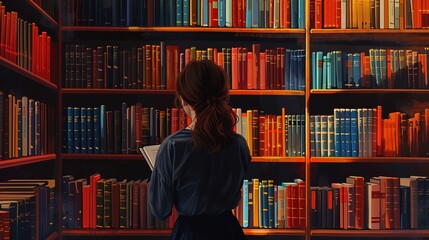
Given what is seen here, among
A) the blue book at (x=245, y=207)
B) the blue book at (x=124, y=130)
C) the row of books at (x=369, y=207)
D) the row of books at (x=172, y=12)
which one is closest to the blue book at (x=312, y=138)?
the row of books at (x=369, y=207)

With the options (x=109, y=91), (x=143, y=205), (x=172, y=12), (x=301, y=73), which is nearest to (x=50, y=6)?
(x=109, y=91)

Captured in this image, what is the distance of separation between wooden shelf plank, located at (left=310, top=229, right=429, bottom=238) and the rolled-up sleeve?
1.85 metres

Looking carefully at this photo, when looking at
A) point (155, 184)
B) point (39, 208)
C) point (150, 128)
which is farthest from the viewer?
point (150, 128)

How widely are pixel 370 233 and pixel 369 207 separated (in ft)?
0.53

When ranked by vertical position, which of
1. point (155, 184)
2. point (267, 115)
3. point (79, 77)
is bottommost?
point (155, 184)

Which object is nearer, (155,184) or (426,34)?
(155,184)

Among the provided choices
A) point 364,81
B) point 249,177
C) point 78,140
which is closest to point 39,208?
point 78,140

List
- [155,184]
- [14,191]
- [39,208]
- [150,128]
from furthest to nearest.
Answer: [150,128] → [39,208] → [14,191] → [155,184]

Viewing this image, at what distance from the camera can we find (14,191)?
2.92m

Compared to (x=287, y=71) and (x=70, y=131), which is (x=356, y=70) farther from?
(x=70, y=131)

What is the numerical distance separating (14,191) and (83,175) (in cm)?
87

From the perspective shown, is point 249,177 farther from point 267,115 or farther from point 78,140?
point 78,140

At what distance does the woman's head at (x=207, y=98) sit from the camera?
2031mm

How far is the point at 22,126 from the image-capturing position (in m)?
2.92
